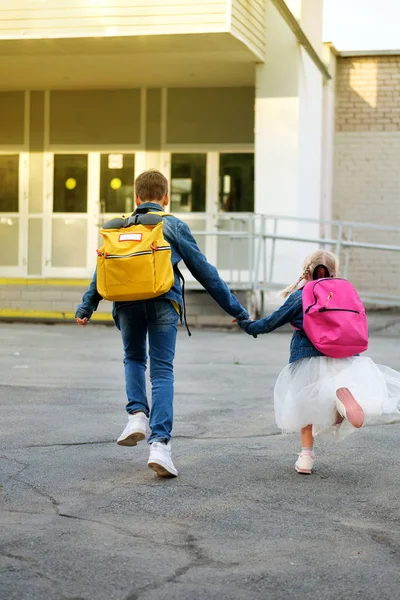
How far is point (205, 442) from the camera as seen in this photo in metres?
6.90

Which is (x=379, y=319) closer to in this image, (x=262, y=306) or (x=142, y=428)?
(x=262, y=306)

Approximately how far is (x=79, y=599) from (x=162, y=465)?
1.98 meters

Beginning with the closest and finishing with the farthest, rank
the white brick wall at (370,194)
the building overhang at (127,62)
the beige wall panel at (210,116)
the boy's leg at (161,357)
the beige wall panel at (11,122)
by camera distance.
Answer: the boy's leg at (161,357) → the building overhang at (127,62) → the beige wall panel at (210,116) → the beige wall panel at (11,122) → the white brick wall at (370,194)

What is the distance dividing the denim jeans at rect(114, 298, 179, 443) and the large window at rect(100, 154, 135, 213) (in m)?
13.9

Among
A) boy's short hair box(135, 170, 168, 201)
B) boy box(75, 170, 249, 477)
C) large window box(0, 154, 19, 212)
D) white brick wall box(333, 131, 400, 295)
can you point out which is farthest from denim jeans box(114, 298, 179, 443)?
white brick wall box(333, 131, 400, 295)

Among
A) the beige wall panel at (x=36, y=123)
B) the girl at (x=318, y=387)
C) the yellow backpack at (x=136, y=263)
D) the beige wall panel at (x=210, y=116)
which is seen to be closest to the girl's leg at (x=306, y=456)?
the girl at (x=318, y=387)

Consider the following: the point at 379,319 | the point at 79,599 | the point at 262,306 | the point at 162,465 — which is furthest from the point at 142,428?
the point at 379,319

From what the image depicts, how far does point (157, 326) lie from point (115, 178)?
14.2 m

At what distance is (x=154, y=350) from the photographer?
586 cm

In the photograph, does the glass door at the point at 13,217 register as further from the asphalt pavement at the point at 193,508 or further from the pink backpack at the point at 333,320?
the pink backpack at the point at 333,320

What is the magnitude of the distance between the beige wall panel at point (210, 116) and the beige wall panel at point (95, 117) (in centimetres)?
72

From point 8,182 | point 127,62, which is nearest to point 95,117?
point 8,182

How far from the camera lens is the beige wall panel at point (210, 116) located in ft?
62.5

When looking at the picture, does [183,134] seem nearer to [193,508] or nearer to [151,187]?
[151,187]
